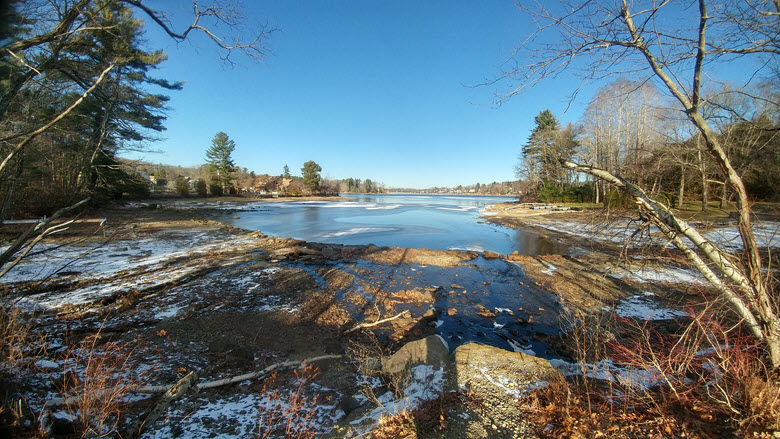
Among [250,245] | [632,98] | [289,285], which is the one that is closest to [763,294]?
[289,285]

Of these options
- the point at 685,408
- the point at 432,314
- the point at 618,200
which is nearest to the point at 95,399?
the point at 432,314

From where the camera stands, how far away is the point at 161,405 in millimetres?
3139

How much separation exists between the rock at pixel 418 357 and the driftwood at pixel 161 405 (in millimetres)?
2712

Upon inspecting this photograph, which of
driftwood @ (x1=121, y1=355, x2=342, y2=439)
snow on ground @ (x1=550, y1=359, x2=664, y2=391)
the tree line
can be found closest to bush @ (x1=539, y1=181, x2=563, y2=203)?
snow on ground @ (x1=550, y1=359, x2=664, y2=391)

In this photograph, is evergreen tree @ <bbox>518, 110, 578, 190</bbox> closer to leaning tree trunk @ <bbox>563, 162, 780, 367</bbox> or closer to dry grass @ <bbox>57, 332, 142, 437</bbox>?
leaning tree trunk @ <bbox>563, 162, 780, 367</bbox>

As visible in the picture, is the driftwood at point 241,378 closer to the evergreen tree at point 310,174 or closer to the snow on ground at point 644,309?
the snow on ground at point 644,309

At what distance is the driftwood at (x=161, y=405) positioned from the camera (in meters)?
2.82

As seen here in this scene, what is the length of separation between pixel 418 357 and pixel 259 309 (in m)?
4.33

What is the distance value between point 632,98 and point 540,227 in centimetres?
1684

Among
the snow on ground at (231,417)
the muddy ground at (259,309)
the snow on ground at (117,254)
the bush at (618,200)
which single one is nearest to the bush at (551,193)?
the muddy ground at (259,309)

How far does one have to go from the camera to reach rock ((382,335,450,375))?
166 inches

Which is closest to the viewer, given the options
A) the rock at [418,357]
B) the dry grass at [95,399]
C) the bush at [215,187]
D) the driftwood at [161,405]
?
the dry grass at [95,399]

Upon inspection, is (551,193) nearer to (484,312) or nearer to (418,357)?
(484,312)

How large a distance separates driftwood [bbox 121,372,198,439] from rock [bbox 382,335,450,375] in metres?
2.71
